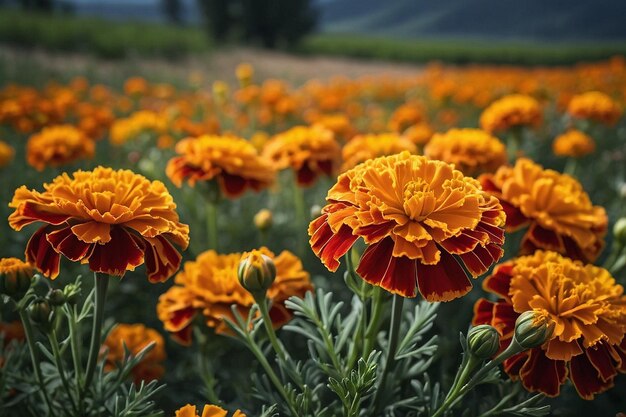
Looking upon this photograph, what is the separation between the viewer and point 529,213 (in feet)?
3.79

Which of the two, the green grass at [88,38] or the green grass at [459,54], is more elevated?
the green grass at [88,38]

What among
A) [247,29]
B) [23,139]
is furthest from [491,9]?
[23,139]

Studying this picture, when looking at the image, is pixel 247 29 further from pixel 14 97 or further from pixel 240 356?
pixel 240 356

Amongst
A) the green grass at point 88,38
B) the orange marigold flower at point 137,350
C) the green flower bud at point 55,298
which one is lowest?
the orange marigold flower at point 137,350

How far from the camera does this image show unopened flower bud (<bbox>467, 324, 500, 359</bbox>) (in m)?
0.80

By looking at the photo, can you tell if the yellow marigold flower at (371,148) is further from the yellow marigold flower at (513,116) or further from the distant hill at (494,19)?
the distant hill at (494,19)

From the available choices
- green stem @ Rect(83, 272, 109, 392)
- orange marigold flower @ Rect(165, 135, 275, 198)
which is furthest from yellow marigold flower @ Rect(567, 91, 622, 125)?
green stem @ Rect(83, 272, 109, 392)

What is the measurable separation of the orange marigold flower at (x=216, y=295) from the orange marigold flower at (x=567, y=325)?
1.36 ft

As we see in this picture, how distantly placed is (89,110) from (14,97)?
0.38m

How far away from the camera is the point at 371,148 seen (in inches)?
67.3

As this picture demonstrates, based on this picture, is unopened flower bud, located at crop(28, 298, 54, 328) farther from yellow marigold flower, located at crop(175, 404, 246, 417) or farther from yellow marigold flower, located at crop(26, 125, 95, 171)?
yellow marigold flower, located at crop(26, 125, 95, 171)

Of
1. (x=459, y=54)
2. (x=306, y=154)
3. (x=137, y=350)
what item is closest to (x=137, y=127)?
(x=306, y=154)

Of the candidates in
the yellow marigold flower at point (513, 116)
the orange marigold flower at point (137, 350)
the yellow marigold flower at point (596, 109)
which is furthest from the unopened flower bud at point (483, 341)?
the yellow marigold flower at point (596, 109)

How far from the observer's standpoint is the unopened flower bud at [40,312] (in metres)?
0.91
